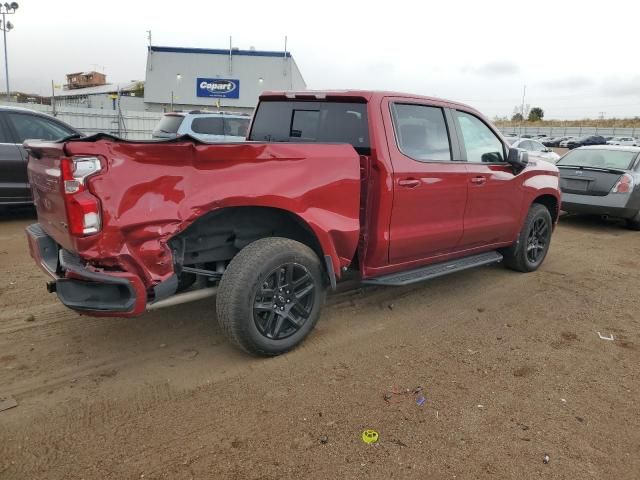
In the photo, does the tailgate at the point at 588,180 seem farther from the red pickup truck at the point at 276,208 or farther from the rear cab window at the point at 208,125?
the rear cab window at the point at 208,125

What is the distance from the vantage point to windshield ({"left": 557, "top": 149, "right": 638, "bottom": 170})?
9.02 metres

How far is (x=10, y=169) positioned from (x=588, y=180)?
9.41 metres

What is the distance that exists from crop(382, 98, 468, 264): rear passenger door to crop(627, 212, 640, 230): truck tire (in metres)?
5.86

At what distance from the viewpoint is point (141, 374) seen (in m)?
3.34

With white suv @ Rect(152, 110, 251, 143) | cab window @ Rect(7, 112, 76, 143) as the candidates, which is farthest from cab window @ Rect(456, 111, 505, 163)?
white suv @ Rect(152, 110, 251, 143)

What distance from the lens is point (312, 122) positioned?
14.2 feet

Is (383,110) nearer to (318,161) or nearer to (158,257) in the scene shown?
(318,161)

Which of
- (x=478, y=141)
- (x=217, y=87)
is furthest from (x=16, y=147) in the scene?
(x=217, y=87)

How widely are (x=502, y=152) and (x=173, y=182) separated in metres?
3.59

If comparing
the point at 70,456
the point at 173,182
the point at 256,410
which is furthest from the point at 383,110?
the point at 70,456

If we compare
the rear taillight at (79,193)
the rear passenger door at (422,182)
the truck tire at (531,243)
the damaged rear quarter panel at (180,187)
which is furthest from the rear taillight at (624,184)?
the rear taillight at (79,193)

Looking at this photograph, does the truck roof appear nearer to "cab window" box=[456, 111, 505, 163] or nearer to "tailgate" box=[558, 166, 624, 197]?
"cab window" box=[456, 111, 505, 163]

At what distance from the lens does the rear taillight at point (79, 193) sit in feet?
9.00

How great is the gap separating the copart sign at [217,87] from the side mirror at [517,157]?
25.5 meters
